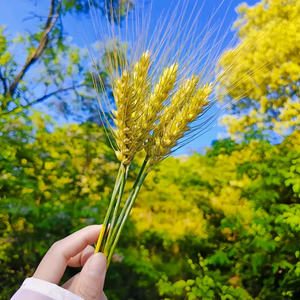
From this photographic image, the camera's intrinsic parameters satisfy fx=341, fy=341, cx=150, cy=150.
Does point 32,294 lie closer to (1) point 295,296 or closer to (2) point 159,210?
(2) point 159,210

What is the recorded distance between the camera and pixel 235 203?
6.39 feet

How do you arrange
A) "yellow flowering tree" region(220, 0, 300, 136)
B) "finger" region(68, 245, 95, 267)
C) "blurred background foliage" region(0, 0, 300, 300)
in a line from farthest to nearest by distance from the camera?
1. "yellow flowering tree" region(220, 0, 300, 136)
2. "blurred background foliage" region(0, 0, 300, 300)
3. "finger" region(68, 245, 95, 267)

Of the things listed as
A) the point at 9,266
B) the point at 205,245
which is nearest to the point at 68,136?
the point at 9,266

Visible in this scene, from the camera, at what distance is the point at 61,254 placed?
2.25 ft

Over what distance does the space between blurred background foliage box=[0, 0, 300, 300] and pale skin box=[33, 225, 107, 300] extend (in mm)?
1028

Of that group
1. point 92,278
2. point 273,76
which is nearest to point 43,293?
point 92,278

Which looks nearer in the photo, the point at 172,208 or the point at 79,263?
the point at 79,263

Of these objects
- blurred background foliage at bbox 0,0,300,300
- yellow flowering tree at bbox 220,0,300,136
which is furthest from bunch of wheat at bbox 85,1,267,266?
yellow flowering tree at bbox 220,0,300,136

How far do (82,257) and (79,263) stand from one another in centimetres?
3

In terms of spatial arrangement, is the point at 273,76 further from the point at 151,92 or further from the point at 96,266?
the point at 96,266

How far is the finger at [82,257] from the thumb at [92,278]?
17 cm

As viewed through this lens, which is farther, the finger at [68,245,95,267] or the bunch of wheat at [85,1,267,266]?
the finger at [68,245,95,267]

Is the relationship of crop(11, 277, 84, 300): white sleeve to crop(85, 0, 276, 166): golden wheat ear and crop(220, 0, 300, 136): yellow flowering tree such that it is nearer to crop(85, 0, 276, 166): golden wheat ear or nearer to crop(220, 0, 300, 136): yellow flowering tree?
crop(85, 0, 276, 166): golden wheat ear

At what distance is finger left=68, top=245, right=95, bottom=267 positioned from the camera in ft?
2.52
